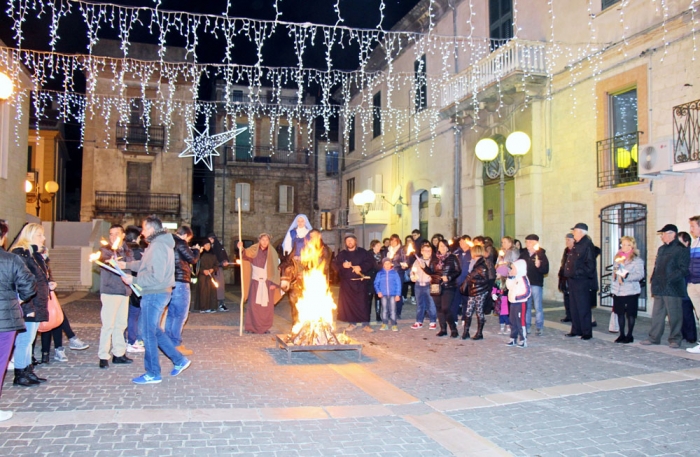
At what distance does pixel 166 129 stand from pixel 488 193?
20.1 metres

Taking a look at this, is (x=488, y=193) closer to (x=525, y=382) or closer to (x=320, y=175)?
(x=525, y=382)

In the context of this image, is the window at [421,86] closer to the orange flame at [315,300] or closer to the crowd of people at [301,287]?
the crowd of people at [301,287]

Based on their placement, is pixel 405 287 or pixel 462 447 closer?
pixel 462 447

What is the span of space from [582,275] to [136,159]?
89.5ft

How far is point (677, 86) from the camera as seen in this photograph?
1199 centimetres

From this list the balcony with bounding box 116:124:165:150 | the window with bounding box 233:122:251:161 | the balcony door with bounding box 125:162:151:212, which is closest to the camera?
the balcony with bounding box 116:124:165:150

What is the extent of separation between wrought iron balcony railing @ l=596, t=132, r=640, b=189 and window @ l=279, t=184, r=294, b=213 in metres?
23.6

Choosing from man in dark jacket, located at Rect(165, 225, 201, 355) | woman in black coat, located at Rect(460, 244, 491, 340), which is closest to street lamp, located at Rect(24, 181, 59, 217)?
man in dark jacket, located at Rect(165, 225, 201, 355)

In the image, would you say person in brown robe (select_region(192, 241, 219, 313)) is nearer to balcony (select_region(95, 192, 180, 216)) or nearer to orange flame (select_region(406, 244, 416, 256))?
orange flame (select_region(406, 244, 416, 256))

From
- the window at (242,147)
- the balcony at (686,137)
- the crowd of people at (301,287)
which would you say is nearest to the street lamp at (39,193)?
the crowd of people at (301,287)

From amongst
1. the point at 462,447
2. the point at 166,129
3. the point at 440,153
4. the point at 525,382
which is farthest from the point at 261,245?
the point at 166,129

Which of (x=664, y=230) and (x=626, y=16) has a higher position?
(x=626, y=16)

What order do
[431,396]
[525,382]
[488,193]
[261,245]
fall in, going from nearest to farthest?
[431,396]
[525,382]
[261,245]
[488,193]

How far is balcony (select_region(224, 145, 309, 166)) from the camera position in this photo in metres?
34.8
